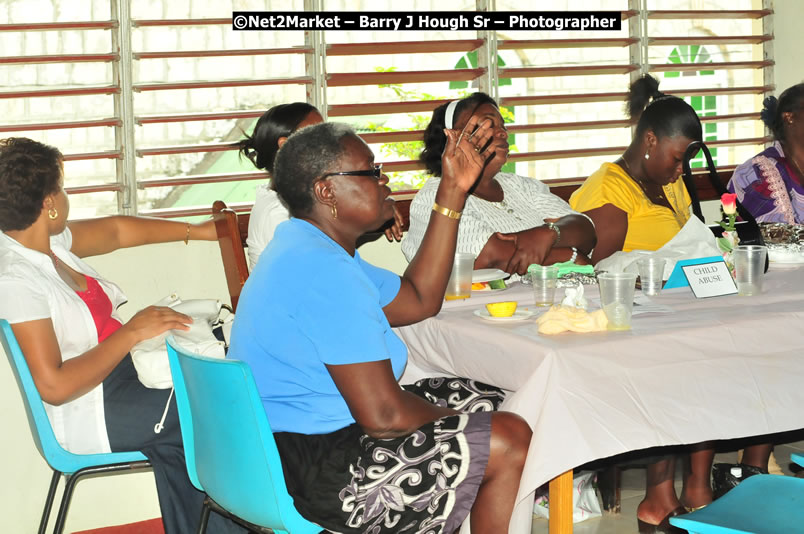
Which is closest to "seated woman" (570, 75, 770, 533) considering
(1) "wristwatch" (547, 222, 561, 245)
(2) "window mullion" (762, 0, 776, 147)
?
(1) "wristwatch" (547, 222, 561, 245)

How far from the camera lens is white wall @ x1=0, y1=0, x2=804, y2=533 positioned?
3.18m

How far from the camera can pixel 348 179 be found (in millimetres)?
2166

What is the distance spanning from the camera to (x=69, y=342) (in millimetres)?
2680

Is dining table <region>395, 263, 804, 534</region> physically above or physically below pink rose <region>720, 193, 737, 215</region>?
below

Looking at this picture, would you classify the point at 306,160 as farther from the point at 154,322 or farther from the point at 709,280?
the point at 709,280

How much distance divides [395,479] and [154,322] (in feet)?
3.34

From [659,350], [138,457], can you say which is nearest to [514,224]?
[659,350]

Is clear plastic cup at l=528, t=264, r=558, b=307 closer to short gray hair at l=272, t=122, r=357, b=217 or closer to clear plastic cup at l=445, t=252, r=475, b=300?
clear plastic cup at l=445, t=252, r=475, b=300

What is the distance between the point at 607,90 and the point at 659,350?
349 cm

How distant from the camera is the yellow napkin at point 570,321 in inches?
86.9

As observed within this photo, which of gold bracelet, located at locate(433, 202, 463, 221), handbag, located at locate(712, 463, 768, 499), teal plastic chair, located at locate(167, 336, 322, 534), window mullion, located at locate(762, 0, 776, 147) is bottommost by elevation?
handbag, located at locate(712, 463, 768, 499)

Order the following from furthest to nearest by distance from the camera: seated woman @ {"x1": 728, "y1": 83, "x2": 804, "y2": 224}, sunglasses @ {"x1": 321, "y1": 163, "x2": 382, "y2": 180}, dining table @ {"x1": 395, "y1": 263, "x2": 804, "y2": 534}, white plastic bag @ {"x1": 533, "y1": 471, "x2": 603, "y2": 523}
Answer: seated woman @ {"x1": 728, "y1": 83, "x2": 804, "y2": 224}
white plastic bag @ {"x1": 533, "y1": 471, "x2": 603, "y2": 523}
sunglasses @ {"x1": 321, "y1": 163, "x2": 382, "y2": 180}
dining table @ {"x1": 395, "y1": 263, "x2": 804, "y2": 534}

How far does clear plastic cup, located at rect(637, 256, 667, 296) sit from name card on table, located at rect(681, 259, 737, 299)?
7 cm

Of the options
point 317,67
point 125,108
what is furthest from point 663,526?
point 125,108
